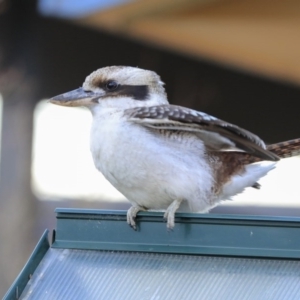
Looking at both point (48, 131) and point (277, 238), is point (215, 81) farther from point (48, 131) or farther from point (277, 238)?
point (277, 238)

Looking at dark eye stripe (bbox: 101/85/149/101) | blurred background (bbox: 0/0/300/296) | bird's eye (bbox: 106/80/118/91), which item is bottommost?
blurred background (bbox: 0/0/300/296)

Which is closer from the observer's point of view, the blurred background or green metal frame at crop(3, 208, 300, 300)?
green metal frame at crop(3, 208, 300, 300)

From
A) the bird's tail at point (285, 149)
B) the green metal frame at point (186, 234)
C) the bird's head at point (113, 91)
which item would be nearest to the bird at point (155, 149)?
the bird's head at point (113, 91)

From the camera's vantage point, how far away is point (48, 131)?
14.8 feet

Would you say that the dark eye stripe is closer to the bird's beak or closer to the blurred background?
the bird's beak

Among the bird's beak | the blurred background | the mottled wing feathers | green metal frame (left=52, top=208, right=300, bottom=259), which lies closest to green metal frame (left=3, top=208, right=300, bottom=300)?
green metal frame (left=52, top=208, right=300, bottom=259)

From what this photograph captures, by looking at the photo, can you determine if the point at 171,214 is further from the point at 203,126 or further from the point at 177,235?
the point at 203,126

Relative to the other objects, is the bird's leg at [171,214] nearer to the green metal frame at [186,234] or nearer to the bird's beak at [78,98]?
the green metal frame at [186,234]

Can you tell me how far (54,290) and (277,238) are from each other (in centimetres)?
46

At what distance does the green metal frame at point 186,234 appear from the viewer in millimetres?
1609

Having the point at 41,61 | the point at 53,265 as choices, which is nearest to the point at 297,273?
the point at 53,265

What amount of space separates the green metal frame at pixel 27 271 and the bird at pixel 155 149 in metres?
0.34

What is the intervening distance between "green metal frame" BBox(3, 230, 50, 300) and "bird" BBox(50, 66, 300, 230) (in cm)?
34

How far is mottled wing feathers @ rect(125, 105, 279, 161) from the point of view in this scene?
1.88 meters
